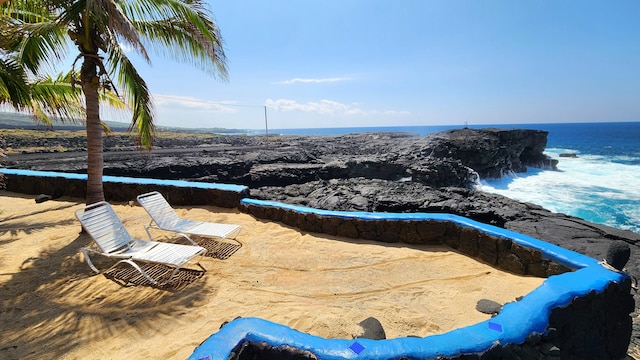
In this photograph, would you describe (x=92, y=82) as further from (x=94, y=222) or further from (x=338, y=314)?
(x=338, y=314)

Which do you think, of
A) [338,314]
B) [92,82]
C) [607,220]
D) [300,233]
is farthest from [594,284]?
[607,220]

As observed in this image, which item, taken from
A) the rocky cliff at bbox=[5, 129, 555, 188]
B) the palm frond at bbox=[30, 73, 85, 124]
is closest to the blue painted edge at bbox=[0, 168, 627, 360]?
the palm frond at bbox=[30, 73, 85, 124]

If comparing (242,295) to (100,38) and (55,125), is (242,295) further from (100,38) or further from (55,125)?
(55,125)

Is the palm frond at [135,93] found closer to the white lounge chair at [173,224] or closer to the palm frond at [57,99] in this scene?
the white lounge chair at [173,224]

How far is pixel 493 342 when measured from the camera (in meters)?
2.02

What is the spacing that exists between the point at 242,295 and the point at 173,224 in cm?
222

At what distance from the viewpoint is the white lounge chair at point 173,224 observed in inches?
178

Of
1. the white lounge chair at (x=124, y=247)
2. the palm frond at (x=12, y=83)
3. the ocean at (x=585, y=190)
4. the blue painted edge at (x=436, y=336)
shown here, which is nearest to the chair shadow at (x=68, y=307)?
the white lounge chair at (x=124, y=247)

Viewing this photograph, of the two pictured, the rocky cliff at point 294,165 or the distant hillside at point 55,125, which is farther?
the rocky cliff at point 294,165

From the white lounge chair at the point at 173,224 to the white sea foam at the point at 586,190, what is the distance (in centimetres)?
1806

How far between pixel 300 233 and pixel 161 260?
2234 millimetres

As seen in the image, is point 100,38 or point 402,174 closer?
point 100,38

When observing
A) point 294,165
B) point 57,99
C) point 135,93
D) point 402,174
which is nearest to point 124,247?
point 135,93

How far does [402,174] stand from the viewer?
17672 millimetres
